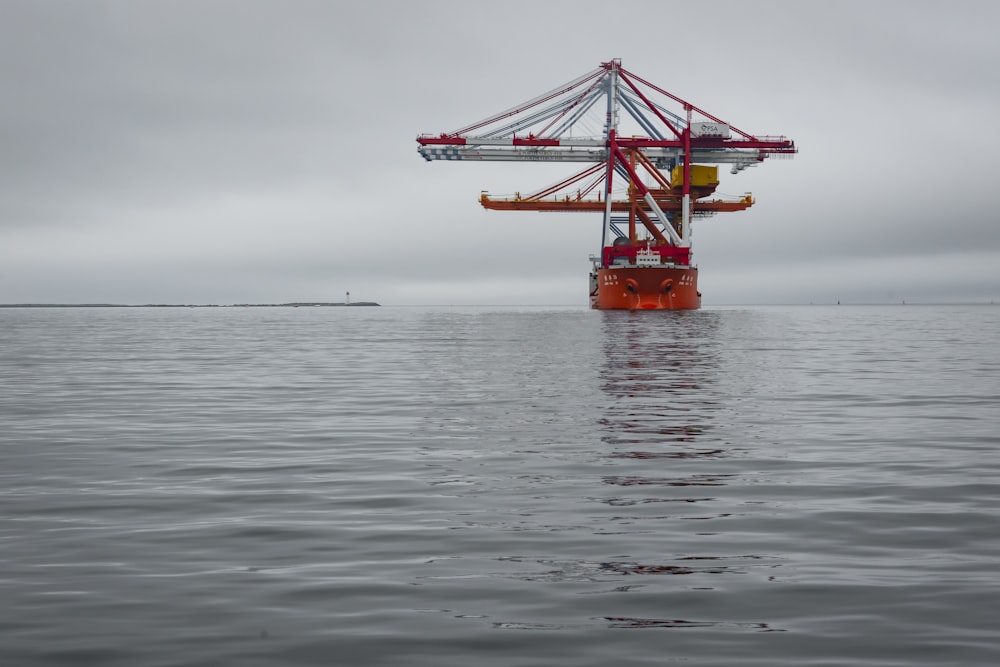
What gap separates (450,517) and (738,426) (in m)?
6.80

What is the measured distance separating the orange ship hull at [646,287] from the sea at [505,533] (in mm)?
63624

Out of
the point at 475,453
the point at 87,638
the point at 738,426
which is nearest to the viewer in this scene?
the point at 87,638

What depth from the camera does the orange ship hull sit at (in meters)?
80.2

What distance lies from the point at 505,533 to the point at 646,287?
75.1 meters

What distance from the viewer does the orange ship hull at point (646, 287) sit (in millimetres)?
80188

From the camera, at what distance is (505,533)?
707 centimetres

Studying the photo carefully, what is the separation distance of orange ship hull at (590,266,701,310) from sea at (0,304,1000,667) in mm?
63624

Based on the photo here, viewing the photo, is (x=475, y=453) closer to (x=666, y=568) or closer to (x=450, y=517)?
(x=450, y=517)

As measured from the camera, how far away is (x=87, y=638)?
4.92 metres

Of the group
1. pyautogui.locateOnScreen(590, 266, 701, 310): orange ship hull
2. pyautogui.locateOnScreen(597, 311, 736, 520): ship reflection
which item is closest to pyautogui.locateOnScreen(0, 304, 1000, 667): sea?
pyautogui.locateOnScreen(597, 311, 736, 520): ship reflection

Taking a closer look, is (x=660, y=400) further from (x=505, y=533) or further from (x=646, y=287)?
(x=646, y=287)

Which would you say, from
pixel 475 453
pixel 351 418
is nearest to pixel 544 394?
pixel 351 418

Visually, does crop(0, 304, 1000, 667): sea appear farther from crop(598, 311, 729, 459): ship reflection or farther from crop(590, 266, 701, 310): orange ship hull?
crop(590, 266, 701, 310): orange ship hull

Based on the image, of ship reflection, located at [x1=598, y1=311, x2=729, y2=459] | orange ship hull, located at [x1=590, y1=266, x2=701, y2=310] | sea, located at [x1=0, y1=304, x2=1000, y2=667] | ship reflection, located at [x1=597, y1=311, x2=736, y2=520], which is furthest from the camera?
orange ship hull, located at [x1=590, y1=266, x2=701, y2=310]
